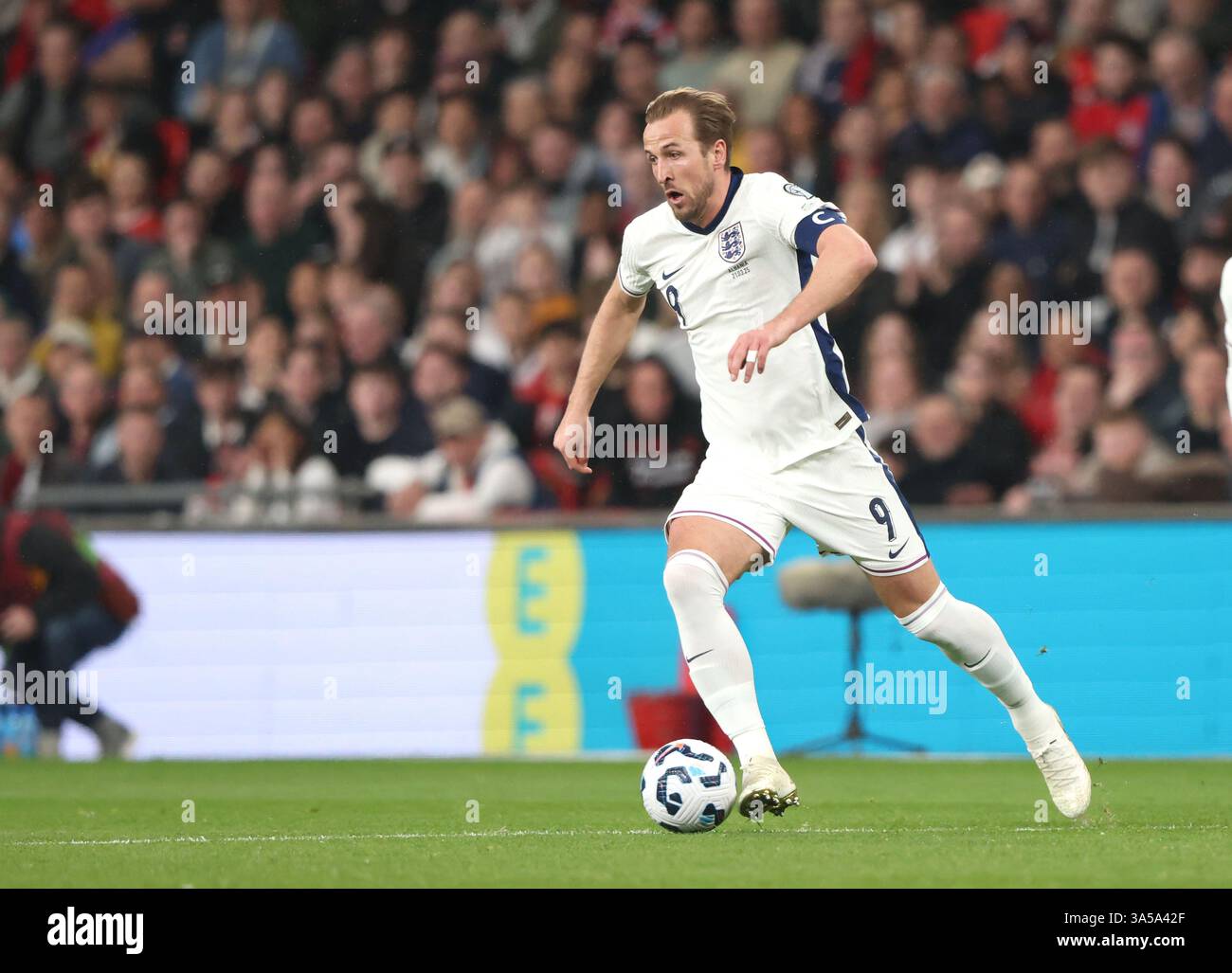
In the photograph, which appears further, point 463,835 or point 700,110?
point 463,835

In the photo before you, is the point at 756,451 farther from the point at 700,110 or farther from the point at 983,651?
the point at 700,110

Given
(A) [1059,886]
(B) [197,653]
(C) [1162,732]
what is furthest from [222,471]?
(A) [1059,886]

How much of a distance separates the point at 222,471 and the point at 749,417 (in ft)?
22.4

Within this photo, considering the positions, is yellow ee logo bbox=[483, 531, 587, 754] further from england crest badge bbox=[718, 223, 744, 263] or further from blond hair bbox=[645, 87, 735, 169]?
blond hair bbox=[645, 87, 735, 169]

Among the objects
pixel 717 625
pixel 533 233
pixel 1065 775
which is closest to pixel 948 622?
pixel 1065 775

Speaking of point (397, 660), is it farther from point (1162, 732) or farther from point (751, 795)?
point (751, 795)

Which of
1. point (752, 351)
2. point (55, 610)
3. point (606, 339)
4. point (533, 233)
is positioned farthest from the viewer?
point (533, 233)

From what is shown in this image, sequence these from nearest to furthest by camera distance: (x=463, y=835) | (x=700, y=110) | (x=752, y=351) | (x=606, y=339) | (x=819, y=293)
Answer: (x=752, y=351) < (x=819, y=293) < (x=700, y=110) < (x=463, y=835) < (x=606, y=339)

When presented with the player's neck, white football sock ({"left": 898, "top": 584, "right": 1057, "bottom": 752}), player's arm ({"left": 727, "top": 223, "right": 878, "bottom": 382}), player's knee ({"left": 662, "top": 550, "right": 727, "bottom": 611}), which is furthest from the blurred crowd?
player's arm ({"left": 727, "top": 223, "right": 878, "bottom": 382})

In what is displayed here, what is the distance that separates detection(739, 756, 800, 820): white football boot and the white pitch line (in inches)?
14.1

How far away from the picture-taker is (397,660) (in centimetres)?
1217

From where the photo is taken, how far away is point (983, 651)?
24.5 feet

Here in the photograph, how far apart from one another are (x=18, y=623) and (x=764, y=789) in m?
6.72

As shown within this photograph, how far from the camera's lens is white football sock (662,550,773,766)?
281 inches
